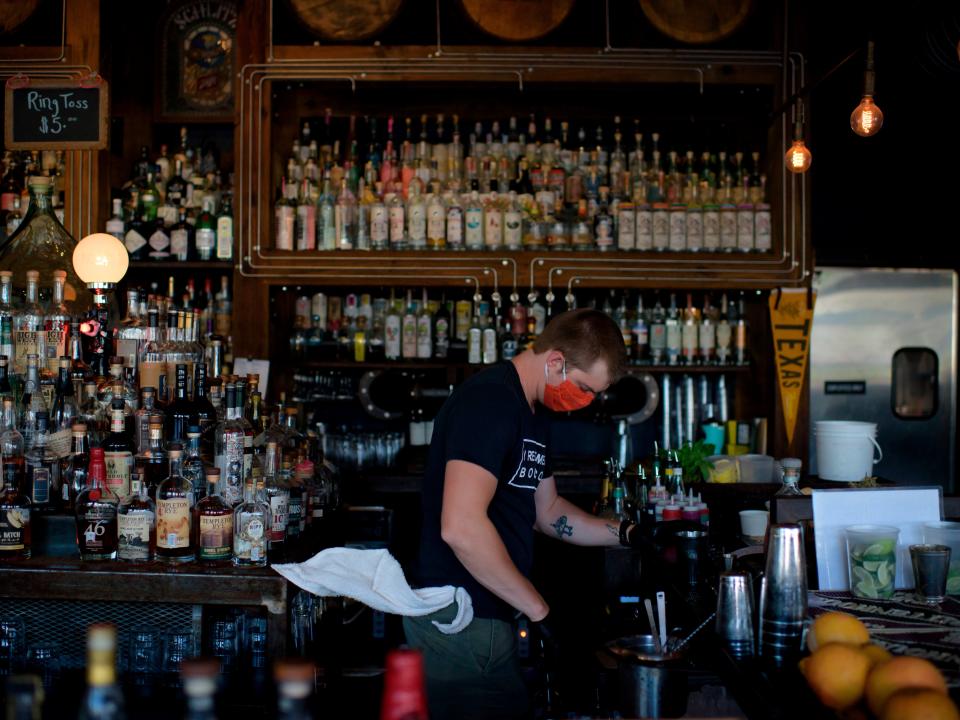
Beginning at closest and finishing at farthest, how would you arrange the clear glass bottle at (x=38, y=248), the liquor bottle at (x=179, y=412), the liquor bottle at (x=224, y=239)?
the liquor bottle at (x=179, y=412) < the clear glass bottle at (x=38, y=248) < the liquor bottle at (x=224, y=239)

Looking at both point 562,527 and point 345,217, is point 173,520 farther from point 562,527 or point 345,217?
point 345,217

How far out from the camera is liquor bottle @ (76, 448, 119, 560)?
2666 mm

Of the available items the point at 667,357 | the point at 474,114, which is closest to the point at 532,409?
the point at 667,357

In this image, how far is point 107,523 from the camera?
269cm

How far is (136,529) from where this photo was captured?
8.64ft

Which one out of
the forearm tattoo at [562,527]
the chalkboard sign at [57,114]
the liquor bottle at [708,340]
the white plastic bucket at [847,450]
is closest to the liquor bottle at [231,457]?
the forearm tattoo at [562,527]

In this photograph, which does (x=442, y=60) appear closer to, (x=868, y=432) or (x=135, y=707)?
(x=868, y=432)

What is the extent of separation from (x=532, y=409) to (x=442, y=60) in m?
2.92

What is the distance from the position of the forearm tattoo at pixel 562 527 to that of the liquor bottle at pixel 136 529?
1.17 meters

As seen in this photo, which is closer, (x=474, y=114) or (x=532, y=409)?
(x=532, y=409)

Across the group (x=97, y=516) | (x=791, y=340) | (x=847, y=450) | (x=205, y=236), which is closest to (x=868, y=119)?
(x=847, y=450)

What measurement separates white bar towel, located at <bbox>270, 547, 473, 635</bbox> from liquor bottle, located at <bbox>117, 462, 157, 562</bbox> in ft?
1.24

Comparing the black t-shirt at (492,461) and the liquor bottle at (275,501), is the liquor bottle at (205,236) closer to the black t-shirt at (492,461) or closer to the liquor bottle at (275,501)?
the liquor bottle at (275,501)

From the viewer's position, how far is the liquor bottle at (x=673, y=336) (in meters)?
5.32
